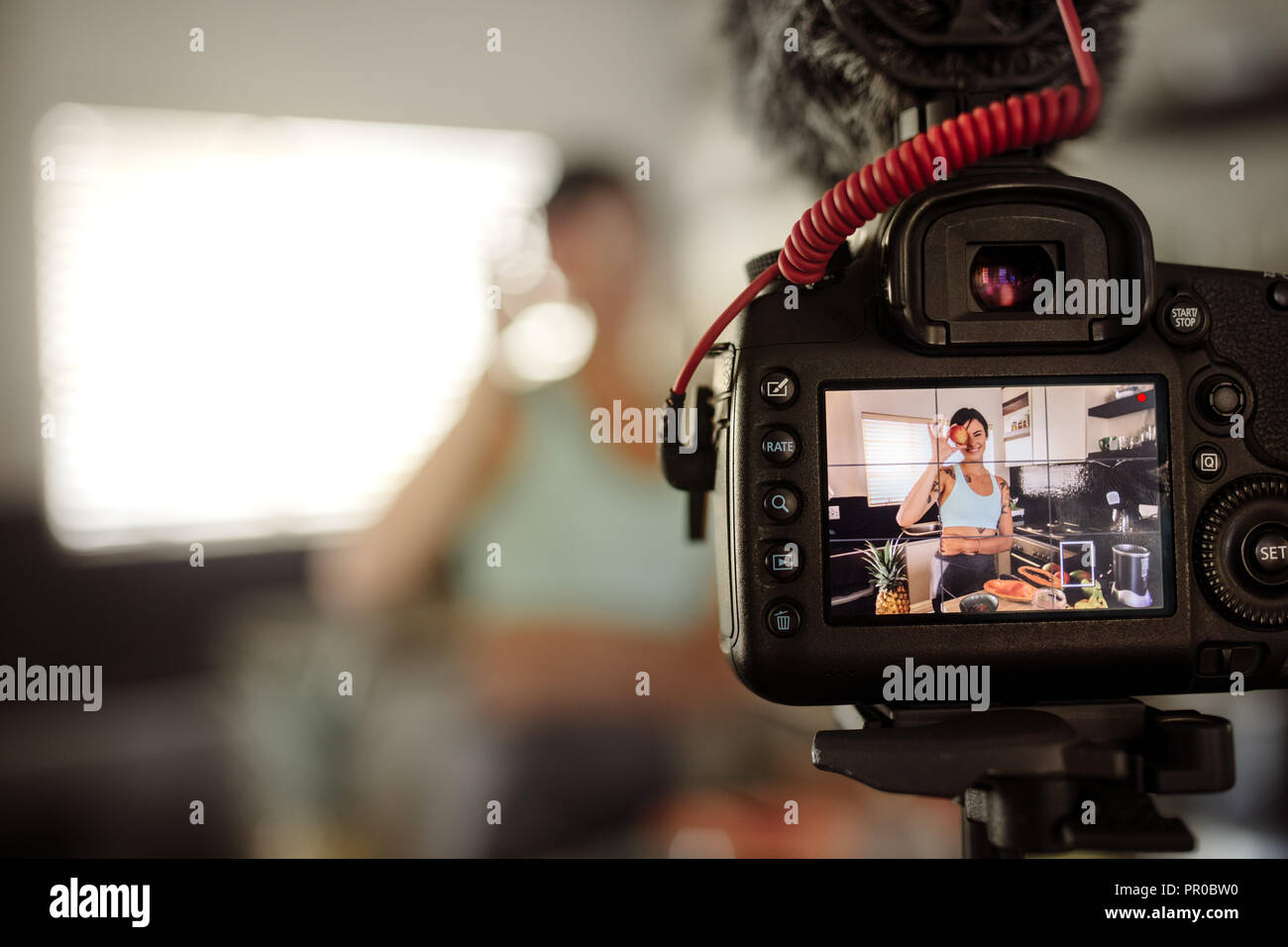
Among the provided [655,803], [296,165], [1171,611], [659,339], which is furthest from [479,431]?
[1171,611]

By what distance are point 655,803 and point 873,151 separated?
31.5 inches

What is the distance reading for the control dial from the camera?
0.43 meters

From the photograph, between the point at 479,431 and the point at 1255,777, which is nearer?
the point at 1255,777

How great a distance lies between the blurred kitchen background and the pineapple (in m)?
0.50

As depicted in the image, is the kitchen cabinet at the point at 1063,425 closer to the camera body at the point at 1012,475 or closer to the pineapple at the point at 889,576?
the camera body at the point at 1012,475

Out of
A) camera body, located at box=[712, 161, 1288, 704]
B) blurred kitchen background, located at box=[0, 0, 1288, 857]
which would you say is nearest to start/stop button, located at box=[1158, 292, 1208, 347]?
camera body, located at box=[712, 161, 1288, 704]

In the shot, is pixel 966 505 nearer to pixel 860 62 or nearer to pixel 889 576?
pixel 889 576

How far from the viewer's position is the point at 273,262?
907 mm

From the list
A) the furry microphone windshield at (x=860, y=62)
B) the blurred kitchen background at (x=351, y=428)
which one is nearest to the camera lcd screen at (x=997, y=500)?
the furry microphone windshield at (x=860, y=62)

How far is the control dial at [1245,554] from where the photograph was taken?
0.43m

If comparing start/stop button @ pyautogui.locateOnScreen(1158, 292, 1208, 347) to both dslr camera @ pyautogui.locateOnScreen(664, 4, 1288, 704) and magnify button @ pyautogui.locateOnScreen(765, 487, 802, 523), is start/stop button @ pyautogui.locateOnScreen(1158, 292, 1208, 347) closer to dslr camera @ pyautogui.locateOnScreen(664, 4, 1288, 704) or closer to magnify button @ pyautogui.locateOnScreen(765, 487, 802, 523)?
dslr camera @ pyautogui.locateOnScreen(664, 4, 1288, 704)

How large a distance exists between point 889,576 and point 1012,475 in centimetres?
10

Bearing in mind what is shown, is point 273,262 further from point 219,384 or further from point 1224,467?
point 1224,467

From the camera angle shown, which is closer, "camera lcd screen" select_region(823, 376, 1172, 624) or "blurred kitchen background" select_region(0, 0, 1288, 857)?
"camera lcd screen" select_region(823, 376, 1172, 624)
